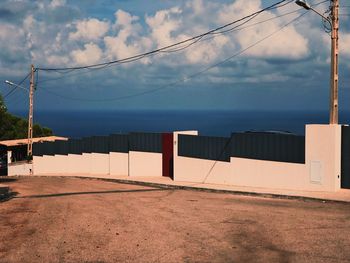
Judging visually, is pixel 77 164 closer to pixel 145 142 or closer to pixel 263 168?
pixel 145 142

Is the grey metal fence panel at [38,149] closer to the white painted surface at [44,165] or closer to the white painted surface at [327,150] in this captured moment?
the white painted surface at [44,165]

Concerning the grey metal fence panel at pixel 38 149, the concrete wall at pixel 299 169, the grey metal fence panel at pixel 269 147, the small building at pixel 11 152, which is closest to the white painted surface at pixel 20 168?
the small building at pixel 11 152

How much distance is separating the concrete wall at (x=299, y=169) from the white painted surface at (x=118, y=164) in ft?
28.5

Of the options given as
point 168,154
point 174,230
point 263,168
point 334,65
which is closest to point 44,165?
point 168,154

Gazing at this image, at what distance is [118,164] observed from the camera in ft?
111

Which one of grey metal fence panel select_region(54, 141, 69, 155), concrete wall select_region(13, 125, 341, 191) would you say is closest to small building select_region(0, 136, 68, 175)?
grey metal fence panel select_region(54, 141, 69, 155)

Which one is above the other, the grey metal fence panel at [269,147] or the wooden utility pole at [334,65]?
the wooden utility pole at [334,65]

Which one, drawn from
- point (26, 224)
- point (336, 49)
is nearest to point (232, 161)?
point (336, 49)

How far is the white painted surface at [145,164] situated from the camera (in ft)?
98.6

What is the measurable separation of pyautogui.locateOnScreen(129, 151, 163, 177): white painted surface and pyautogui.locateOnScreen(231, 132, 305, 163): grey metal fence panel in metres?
7.34

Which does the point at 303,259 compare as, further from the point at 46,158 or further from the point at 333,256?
the point at 46,158

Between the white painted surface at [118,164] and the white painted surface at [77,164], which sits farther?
the white painted surface at [77,164]

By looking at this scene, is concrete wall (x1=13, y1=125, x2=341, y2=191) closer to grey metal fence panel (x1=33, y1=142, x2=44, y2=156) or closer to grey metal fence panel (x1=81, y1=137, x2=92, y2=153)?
grey metal fence panel (x1=81, y1=137, x2=92, y2=153)

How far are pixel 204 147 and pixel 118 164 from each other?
9.89 metres
